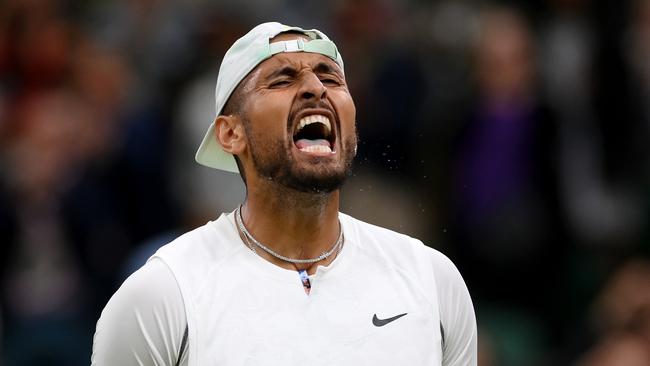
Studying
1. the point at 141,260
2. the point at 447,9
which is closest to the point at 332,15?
the point at 447,9

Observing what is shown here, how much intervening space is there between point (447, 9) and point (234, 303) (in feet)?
17.9

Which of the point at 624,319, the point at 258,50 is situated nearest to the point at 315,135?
the point at 258,50

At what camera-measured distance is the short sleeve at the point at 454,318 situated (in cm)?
416

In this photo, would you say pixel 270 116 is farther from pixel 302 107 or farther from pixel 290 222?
pixel 290 222

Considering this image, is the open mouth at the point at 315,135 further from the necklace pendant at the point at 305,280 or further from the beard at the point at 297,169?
the necklace pendant at the point at 305,280

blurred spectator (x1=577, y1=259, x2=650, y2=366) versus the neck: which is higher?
the neck

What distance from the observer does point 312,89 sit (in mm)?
4059

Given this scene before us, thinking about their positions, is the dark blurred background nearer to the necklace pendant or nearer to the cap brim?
the cap brim

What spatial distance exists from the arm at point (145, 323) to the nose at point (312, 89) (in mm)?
690

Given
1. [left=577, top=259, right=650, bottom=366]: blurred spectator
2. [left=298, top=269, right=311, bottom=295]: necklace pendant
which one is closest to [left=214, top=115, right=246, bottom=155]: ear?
[left=298, top=269, right=311, bottom=295]: necklace pendant

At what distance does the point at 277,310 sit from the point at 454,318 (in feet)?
→ 2.01

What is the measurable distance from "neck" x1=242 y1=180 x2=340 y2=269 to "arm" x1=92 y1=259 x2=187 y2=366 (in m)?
0.38

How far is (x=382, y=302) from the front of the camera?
4.03 m

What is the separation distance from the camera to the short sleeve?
4160 mm
